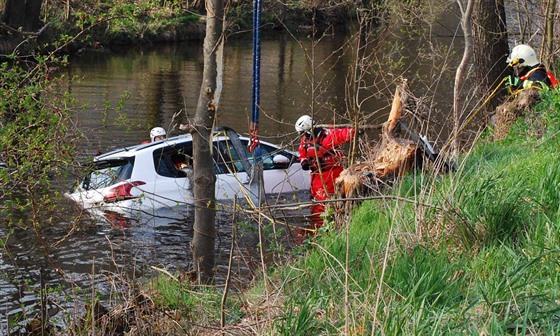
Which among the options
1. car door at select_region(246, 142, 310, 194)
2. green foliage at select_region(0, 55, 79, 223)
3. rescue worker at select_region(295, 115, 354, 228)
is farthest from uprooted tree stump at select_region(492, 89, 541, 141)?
green foliage at select_region(0, 55, 79, 223)

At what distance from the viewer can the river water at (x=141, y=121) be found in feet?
31.0

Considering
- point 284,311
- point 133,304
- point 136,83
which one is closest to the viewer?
point 284,311

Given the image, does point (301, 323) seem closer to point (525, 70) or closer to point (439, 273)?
point (439, 273)

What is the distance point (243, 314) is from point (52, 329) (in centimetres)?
244

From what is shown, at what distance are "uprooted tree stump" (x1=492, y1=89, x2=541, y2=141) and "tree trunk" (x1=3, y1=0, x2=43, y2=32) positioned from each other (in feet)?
73.2

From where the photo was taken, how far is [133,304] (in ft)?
23.9

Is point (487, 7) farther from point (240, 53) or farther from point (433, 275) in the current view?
point (240, 53)

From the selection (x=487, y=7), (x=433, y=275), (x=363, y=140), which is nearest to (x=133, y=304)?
(x=433, y=275)

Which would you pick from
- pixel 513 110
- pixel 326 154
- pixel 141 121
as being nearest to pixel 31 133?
pixel 326 154

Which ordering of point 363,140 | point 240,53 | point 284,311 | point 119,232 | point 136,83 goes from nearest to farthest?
1. point 284,311
2. point 363,140
3. point 119,232
4. point 136,83
5. point 240,53

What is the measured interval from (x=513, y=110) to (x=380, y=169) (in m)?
3.62

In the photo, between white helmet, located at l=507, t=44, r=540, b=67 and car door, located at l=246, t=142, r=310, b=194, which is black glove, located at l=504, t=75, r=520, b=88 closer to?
white helmet, located at l=507, t=44, r=540, b=67

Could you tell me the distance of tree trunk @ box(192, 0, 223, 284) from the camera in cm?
832

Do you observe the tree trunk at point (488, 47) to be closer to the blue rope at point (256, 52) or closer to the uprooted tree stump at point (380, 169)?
the blue rope at point (256, 52)
